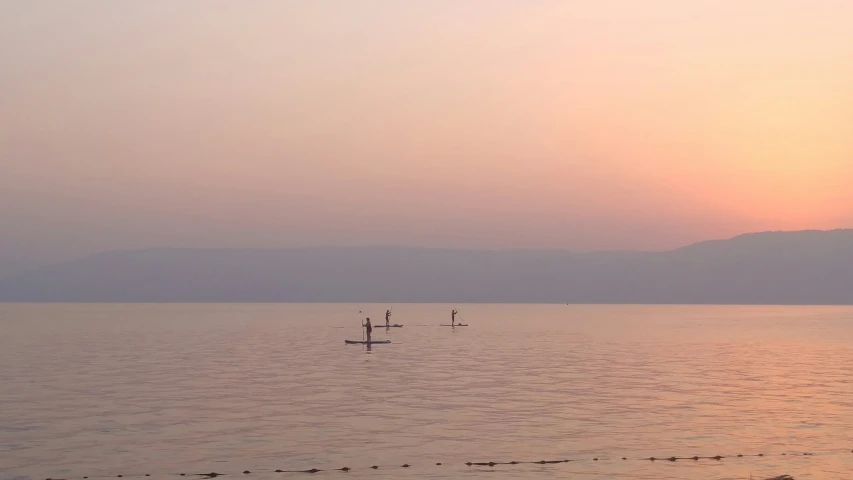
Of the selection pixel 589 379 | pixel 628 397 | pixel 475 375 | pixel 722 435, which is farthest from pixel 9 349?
pixel 722 435

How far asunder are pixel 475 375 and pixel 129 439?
95.2 feet

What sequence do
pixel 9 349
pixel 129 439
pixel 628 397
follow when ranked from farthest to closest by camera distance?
1. pixel 9 349
2. pixel 628 397
3. pixel 129 439

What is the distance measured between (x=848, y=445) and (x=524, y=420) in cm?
1211

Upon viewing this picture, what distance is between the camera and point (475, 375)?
58.5 meters

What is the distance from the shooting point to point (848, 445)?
32375 mm

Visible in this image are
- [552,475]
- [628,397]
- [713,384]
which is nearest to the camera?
[552,475]

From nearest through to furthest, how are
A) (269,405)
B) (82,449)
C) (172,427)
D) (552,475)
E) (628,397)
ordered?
(552,475)
(82,449)
(172,427)
(269,405)
(628,397)

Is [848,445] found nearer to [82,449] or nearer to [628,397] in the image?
[628,397]

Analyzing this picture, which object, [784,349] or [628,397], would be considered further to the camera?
[784,349]

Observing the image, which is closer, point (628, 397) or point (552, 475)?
point (552, 475)

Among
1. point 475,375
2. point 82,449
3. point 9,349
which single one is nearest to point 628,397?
point 475,375

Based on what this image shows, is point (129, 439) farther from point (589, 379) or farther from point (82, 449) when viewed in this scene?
point (589, 379)

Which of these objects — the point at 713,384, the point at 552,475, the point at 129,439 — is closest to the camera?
the point at 552,475

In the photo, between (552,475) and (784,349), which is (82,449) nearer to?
(552,475)
